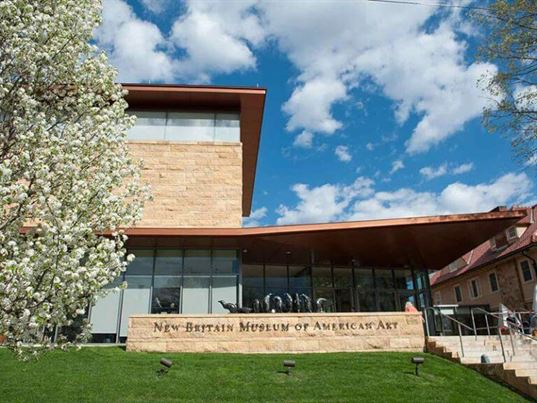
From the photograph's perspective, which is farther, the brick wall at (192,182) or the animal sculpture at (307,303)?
the brick wall at (192,182)

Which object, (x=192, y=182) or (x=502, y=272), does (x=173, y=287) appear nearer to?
(x=192, y=182)

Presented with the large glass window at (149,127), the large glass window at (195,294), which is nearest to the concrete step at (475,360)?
the large glass window at (195,294)

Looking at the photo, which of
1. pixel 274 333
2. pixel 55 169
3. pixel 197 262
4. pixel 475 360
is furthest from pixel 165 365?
pixel 475 360

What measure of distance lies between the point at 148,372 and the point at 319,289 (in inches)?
477

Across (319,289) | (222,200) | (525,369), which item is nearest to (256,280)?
(319,289)

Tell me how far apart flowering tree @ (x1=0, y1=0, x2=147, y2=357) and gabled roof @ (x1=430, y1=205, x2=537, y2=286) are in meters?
23.6

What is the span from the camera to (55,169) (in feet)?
22.6

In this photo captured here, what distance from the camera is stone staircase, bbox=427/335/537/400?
1171cm

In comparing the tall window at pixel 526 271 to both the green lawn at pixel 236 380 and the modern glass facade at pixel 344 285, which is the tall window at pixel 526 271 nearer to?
the modern glass facade at pixel 344 285

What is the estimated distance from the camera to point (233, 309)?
16.1m

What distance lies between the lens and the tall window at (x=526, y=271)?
3000cm

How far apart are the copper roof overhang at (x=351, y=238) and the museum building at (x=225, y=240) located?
4 centimetres

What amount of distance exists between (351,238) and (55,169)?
1333cm

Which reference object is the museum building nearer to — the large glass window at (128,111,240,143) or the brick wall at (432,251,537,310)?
the large glass window at (128,111,240,143)
